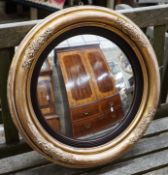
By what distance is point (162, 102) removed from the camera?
56.1 inches

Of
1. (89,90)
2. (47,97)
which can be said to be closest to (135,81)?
(89,90)

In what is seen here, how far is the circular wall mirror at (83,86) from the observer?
990 millimetres

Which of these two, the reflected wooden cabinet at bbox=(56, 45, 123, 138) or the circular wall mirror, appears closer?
the circular wall mirror

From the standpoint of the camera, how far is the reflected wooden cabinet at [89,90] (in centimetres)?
112

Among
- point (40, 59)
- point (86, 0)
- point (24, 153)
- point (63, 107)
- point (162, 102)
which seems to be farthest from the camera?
point (86, 0)

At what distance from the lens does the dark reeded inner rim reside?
1.02m

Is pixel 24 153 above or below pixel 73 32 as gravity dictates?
below

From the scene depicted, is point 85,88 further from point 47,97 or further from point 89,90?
point 47,97

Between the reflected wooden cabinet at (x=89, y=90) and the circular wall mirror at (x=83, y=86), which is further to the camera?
the reflected wooden cabinet at (x=89, y=90)

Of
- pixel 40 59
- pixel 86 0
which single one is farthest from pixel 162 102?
pixel 86 0

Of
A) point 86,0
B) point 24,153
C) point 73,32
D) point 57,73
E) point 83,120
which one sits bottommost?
point 24,153

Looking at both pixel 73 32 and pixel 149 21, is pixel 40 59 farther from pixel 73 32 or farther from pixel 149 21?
pixel 149 21

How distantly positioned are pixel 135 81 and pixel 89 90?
0.49 feet

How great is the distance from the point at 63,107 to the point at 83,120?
3.1 inches
